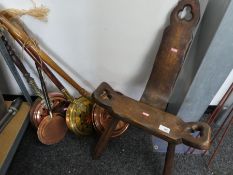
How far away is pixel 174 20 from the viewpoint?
1.03m

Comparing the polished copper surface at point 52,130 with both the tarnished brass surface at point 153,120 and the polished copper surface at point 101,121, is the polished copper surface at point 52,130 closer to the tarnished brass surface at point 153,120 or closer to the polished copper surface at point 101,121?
the polished copper surface at point 101,121

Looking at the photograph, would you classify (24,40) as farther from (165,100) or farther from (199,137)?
(199,137)

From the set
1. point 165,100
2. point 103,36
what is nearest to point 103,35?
point 103,36

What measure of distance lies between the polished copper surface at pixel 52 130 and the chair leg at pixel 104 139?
0.80 feet

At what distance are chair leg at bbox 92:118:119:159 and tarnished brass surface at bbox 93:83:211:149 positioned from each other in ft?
0.26

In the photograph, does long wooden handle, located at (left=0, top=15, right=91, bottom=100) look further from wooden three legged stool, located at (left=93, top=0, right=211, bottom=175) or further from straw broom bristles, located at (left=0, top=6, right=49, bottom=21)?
wooden three legged stool, located at (left=93, top=0, right=211, bottom=175)

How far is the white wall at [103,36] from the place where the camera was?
41.1 inches

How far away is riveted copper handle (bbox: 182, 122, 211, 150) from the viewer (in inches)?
38.3

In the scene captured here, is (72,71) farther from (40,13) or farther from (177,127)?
(177,127)

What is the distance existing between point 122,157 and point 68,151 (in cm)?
32

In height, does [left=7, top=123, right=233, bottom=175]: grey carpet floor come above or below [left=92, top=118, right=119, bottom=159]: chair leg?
below

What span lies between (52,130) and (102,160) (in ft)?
1.13

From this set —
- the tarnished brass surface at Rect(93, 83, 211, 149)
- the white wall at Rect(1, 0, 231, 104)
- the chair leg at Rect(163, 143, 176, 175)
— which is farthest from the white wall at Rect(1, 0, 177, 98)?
the chair leg at Rect(163, 143, 176, 175)

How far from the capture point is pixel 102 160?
1.30 m
